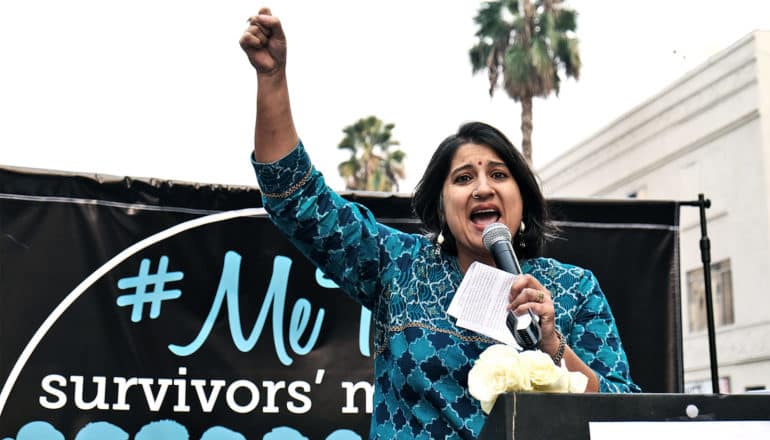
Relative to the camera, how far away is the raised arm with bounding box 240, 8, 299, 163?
6.08 feet

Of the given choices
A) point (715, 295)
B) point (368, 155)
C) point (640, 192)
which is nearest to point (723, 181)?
point (715, 295)

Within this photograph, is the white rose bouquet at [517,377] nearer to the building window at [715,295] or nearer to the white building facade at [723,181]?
the white building facade at [723,181]

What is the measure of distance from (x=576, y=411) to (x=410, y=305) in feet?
2.35

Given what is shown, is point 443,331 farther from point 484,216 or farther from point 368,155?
point 368,155

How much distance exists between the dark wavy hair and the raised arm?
409 millimetres

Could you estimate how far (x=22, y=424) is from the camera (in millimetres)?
3855

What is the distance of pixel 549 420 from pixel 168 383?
118 inches

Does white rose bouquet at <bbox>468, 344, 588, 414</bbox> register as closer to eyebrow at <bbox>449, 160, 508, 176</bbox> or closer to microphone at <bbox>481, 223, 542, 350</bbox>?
microphone at <bbox>481, 223, 542, 350</bbox>

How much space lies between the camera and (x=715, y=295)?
18547 mm

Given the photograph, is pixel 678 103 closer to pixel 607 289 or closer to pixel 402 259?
pixel 607 289

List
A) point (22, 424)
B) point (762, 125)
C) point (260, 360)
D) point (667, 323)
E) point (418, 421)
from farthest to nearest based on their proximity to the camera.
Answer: point (762, 125) < point (667, 323) < point (260, 360) < point (22, 424) < point (418, 421)

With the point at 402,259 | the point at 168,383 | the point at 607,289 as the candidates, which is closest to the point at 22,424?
the point at 168,383

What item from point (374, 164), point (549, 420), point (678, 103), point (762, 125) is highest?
point (374, 164)

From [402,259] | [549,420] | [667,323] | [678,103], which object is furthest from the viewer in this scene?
[678,103]
